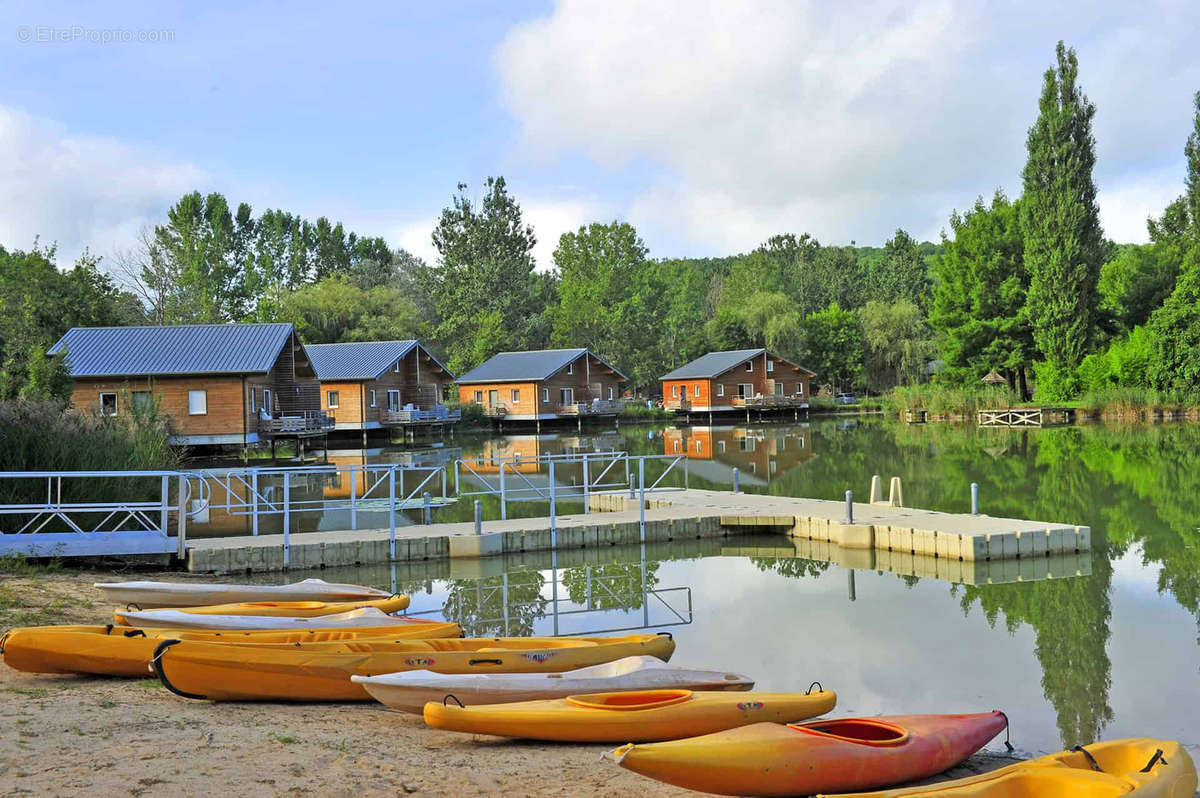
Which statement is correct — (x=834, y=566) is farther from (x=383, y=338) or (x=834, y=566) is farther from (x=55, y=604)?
(x=383, y=338)

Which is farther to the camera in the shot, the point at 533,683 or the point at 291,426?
the point at 291,426

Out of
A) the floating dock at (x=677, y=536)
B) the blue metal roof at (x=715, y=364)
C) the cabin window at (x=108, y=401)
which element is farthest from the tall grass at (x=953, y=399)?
A: the cabin window at (x=108, y=401)

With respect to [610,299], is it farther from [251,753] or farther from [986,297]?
[251,753]

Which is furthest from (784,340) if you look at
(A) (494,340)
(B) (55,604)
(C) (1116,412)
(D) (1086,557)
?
(B) (55,604)

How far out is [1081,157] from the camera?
182ft

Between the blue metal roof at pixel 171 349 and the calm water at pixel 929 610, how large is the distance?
740 inches

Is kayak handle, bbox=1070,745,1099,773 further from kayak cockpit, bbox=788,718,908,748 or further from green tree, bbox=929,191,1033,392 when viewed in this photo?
green tree, bbox=929,191,1033,392

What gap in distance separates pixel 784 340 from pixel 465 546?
61.9 m

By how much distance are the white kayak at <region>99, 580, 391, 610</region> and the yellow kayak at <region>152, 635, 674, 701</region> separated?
11.2ft

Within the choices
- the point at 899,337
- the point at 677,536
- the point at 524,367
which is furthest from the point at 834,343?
the point at 677,536

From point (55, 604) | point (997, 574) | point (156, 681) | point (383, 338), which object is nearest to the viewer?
point (156, 681)

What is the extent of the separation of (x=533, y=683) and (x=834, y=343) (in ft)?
239

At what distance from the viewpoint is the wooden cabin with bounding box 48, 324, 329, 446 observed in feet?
120

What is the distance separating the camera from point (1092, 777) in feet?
17.6
